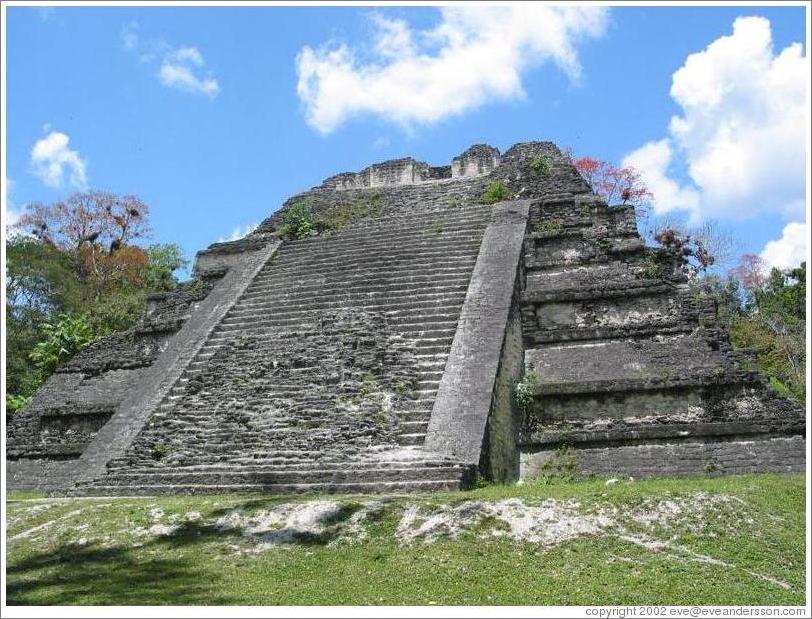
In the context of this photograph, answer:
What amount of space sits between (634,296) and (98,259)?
25940mm

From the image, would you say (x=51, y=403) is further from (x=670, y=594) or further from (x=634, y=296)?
(x=670, y=594)

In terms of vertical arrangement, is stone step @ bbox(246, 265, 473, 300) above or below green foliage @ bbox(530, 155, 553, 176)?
below

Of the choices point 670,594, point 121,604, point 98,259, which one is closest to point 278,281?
point 121,604

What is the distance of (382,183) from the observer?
60.8 ft

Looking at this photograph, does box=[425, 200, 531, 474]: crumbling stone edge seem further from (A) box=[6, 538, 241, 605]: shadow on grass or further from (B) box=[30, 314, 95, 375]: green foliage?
(B) box=[30, 314, 95, 375]: green foliage

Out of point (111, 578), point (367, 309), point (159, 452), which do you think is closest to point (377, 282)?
point (367, 309)

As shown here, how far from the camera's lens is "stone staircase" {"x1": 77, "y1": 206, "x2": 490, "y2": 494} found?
8070mm

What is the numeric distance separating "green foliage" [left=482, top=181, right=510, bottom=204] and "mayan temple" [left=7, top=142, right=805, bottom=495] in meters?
0.86

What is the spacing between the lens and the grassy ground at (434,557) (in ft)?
15.8

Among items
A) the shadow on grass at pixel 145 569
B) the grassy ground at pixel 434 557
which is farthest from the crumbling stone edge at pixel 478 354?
the shadow on grass at pixel 145 569

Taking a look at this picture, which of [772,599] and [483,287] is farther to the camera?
[483,287]

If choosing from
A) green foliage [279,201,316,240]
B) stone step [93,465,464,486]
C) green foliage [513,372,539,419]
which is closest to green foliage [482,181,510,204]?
green foliage [279,201,316,240]

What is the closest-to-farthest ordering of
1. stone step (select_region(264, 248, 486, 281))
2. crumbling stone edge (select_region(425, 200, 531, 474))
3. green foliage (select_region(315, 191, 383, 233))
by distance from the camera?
crumbling stone edge (select_region(425, 200, 531, 474)) → stone step (select_region(264, 248, 486, 281)) → green foliage (select_region(315, 191, 383, 233))

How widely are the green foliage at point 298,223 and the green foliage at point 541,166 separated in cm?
476
